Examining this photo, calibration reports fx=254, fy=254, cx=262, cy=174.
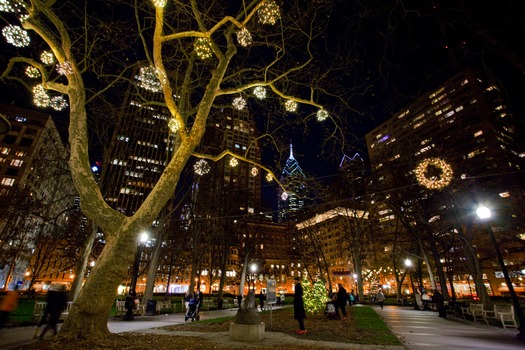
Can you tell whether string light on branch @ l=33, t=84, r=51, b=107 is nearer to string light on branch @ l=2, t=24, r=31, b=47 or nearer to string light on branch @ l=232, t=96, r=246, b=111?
string light on branch @ l=2, t=24, r=31, b=47

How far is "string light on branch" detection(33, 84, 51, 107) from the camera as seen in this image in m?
7.03

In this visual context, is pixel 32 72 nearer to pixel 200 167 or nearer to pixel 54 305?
pixel 200 167

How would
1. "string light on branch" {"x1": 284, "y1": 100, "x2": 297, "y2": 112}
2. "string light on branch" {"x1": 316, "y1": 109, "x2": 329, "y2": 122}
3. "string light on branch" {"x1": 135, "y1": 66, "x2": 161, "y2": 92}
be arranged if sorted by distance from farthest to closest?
"string light on branch" {"x1": 284, "y1": 100, "x2": 297, "y2": 112}, "string light on branch" {"x1": 316, "y1": 109, "x2": 329, "y2": 122}, "string light on branch" {"x1": 135, "y1": 66, "x2": 161, "y2": 92}

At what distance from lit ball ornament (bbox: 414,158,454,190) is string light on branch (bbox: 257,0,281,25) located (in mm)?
9426

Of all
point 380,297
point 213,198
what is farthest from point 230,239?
point 380,297

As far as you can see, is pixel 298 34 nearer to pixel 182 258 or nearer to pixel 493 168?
pixel 493 168

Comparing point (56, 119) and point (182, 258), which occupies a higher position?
point (56, 119)

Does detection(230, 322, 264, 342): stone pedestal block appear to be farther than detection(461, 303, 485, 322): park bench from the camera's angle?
No

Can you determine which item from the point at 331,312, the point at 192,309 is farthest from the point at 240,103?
the point at 192,309

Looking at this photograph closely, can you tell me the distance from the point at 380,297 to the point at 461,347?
1931 centimetres

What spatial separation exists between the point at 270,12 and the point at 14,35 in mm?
6528

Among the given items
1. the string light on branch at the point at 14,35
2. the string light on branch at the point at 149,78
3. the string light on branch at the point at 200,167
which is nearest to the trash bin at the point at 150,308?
the string light on branch at the point at 200,167

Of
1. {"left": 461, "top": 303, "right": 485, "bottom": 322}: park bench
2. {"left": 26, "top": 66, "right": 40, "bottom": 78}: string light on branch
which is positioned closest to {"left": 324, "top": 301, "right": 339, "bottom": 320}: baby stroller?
{"left": 461, "top": 303, "right": 485, "bottom": 322}: park bench

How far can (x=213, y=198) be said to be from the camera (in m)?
28.8
